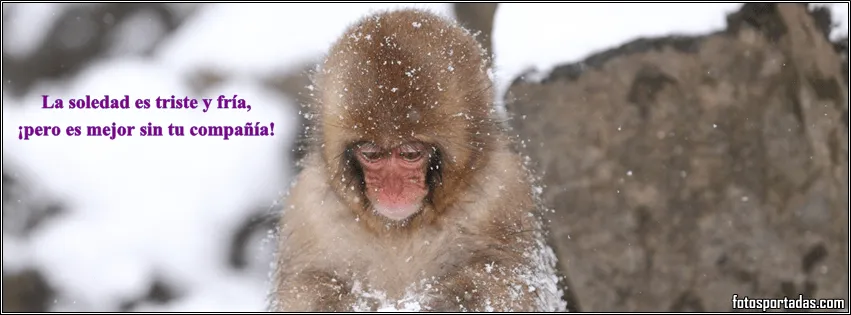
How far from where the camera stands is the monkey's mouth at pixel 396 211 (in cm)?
166

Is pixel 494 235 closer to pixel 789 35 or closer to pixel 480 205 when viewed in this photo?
pixel 480 205

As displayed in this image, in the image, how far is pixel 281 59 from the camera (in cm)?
248

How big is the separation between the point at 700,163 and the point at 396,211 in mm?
1282

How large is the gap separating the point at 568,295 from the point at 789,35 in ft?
3.79

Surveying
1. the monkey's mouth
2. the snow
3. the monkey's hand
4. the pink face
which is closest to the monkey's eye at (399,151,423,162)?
the pink face

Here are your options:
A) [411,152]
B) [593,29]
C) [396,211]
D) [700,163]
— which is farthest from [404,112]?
[700,163]

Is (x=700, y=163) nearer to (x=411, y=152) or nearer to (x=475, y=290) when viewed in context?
(x=475, y=290)

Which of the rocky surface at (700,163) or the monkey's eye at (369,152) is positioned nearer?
A: the monkey's eye at (369,152)

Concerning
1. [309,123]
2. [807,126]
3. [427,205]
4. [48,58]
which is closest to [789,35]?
[807,126]

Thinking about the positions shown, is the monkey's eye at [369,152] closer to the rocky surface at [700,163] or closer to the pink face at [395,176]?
the pink face at [395,176]

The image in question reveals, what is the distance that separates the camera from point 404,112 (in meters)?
1.50

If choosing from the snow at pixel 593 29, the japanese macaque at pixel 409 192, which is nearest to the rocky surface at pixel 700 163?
the snow at pixel 593 29

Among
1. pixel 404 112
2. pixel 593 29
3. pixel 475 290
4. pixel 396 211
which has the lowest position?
pixel 475 290

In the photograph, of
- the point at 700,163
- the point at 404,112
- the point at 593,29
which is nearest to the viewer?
the point at 404,112
